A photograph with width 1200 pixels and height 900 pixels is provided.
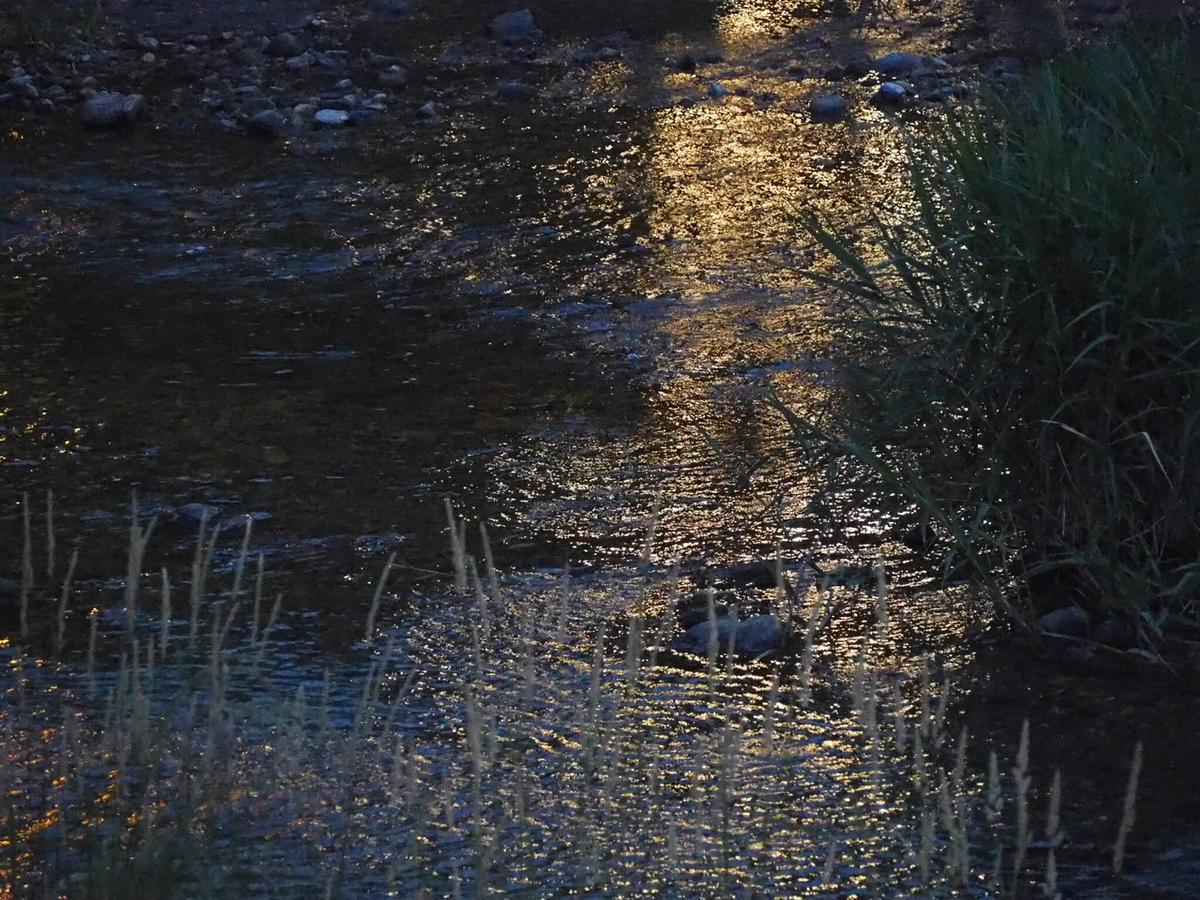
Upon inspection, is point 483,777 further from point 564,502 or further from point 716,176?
point 716,176

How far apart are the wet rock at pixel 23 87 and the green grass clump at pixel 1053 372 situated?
6.83 m

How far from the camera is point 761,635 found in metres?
3.56

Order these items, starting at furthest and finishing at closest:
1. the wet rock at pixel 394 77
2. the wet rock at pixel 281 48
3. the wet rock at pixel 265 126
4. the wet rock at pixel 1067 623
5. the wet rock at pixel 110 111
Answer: the wet rock at pixel 281 48 → the wet rock at pixel 394 77 → the wet rock at pixel 110 111 → the wet rock at pixel 265 126 → the wet rock at pixel 1067 623

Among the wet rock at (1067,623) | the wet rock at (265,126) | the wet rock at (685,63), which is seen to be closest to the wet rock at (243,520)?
the wet rock at (1067,623)

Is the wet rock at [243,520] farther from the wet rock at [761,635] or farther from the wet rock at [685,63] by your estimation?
the wet rock at [685,63]

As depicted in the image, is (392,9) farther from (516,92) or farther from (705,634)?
(705,634)

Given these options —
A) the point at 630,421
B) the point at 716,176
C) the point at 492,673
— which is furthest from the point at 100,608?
the point at 716,176

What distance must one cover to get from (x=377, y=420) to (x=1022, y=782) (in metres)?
3.01

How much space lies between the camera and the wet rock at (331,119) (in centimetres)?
902

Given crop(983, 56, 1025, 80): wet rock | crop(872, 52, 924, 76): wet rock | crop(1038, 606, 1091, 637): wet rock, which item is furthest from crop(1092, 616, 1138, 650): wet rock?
crop(872, 52, 924, 76): wet rock

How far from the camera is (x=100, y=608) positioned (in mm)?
3867

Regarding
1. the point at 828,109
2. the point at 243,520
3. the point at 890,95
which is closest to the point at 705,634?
the point at 243,520

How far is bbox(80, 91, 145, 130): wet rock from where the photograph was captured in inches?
355

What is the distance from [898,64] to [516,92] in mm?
1982
